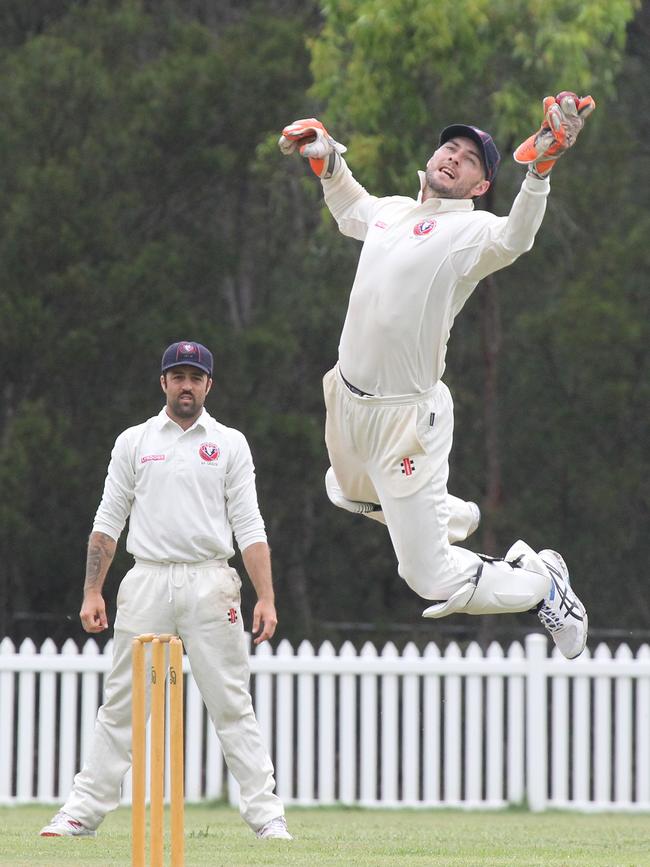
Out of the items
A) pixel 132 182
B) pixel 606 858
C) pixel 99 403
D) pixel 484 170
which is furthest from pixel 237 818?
pixel 132 182

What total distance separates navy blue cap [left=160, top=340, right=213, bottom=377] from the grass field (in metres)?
2.06

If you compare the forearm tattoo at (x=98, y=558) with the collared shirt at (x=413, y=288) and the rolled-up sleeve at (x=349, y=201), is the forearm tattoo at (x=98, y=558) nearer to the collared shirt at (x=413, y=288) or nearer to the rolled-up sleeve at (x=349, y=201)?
the collared shirt at (x=413, y=288)

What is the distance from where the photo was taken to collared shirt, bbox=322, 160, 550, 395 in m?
6.18

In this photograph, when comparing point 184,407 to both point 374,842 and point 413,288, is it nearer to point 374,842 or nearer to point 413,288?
point 413,288

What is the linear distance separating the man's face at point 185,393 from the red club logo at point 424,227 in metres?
1.56

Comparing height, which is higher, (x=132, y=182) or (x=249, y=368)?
(x=132, y=182)

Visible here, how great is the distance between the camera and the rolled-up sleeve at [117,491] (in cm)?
748

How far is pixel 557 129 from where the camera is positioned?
5707 mm

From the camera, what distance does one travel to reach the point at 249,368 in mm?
15836

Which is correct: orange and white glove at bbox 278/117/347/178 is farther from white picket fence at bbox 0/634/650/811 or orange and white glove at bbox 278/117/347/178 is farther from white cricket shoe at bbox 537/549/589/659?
white picket fence at bbox 0/634/650/811

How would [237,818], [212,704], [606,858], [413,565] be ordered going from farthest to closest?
[237,818] → [212,704] → [606,858] → [413,565]

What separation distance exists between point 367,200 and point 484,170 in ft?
1.61

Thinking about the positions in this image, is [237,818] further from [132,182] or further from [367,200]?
[132,182]

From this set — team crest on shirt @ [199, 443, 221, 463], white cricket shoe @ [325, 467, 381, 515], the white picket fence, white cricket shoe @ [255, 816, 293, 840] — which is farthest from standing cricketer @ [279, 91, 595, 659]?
the white picket fence
